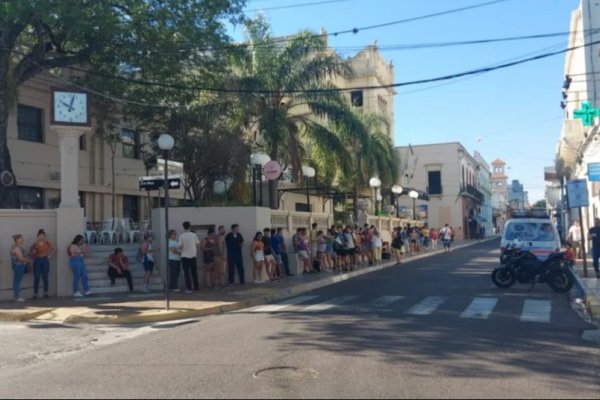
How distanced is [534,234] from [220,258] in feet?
30.6

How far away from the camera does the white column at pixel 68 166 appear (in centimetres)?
1599

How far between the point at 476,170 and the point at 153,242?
7091cm

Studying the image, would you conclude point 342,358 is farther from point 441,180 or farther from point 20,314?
point 441,180

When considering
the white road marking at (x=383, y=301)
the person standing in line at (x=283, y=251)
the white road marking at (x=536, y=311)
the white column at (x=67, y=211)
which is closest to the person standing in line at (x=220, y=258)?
the person standing in line at (x=283, y=251)

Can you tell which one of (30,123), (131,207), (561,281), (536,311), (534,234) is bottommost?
(536,311)

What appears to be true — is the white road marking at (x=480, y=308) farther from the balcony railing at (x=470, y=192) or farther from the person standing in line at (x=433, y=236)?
the balcony railing at (x=470, y=192)

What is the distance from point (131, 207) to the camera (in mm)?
28188

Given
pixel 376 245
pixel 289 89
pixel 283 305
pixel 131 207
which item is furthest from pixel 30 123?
pixel 376 245

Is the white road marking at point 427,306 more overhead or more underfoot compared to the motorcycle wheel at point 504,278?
more underfoot

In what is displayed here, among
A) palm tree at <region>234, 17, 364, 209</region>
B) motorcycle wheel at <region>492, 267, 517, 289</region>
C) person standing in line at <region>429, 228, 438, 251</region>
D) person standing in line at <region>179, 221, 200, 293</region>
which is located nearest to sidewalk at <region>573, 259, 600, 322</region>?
motorcycle wheel at <region>492, 267, 517, 289</region>

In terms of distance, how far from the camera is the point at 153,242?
18.0 metres

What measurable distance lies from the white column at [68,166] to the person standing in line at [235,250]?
4207 mm

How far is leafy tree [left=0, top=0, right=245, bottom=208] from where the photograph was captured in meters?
17.1

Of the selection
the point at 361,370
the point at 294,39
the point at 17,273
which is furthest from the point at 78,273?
the point at 294,39
